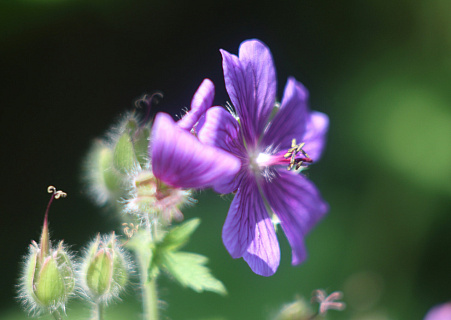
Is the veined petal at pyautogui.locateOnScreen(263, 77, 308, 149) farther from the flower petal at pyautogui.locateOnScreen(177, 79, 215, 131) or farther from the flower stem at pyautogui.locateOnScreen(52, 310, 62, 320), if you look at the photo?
the flower stem at pyautogui.locateOnScreen(52, 310, 62, 320)

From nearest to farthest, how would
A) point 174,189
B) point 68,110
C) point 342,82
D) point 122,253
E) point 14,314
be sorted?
point 174,189, point 122,253, point 14,314, point 68,110, point 342,82

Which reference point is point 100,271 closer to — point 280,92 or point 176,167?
point 176,167

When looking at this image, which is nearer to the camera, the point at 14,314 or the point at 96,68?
the point at 14,314

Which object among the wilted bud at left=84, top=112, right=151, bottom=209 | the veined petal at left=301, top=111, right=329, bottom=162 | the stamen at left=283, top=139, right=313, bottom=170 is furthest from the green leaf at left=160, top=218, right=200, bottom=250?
the veined petal at left=301, top=111, right=329, bottom=162

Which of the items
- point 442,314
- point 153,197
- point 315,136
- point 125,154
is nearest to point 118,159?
point 125,154

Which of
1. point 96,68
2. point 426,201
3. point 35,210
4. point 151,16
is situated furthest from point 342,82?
point 35,210

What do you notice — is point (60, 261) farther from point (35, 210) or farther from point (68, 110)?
point (68, 110)
